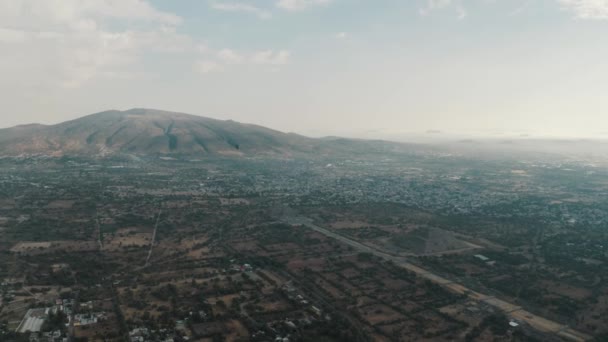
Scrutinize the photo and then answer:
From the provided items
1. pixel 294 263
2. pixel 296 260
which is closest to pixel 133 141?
pixel 296 260

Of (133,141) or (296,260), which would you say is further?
(133,141)

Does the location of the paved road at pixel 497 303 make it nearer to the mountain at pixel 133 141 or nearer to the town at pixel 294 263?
the town at pixel 294 263

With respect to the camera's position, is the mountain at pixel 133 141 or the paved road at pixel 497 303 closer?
the paved road at pixel 497 303

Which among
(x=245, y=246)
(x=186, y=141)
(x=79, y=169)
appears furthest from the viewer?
(x=186, y=141)

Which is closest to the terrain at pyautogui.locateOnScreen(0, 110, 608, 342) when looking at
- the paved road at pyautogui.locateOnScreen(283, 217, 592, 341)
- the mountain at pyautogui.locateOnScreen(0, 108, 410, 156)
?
the paved road at pyautogui.locateOnScreen(283, 217, 592, 341)

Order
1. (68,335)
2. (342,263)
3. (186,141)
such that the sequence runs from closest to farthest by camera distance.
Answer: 1. (68,335)
2. (342,263)
3. (186,141)

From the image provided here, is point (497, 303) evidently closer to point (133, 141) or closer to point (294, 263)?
point (294, 263)

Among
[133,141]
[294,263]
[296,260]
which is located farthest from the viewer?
[133,141]

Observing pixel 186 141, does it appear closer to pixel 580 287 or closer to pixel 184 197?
pixel 184 197

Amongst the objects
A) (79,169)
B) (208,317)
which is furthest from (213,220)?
(79,169)

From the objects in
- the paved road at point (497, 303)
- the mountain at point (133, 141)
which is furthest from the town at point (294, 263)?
the mountain at point (133, 141)

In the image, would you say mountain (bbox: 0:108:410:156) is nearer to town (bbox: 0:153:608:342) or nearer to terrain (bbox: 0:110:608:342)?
terrain (bbox: 0:110:608:342)
